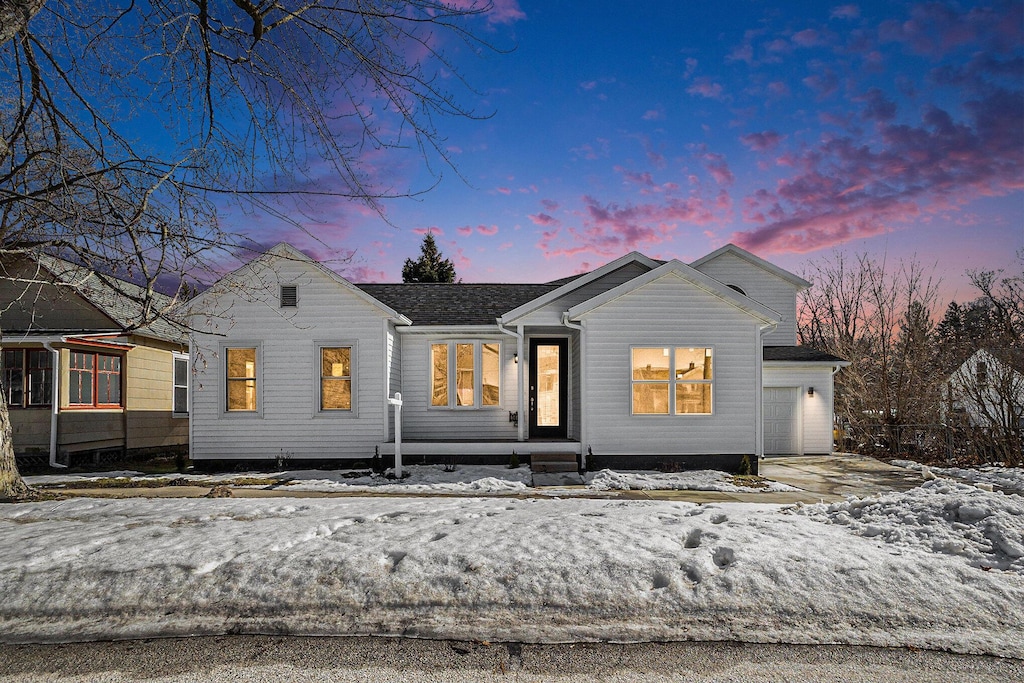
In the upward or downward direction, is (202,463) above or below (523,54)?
below

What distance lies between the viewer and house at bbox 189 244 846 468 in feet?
41.7

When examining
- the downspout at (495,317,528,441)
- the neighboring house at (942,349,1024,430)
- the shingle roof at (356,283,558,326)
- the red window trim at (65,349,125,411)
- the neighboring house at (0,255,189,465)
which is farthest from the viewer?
the shingle roof at (356,283,558,326)

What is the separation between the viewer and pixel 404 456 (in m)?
13.4

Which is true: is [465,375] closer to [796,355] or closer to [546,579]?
→ [796,355]

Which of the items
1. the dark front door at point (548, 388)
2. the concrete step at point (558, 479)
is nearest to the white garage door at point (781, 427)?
the dark front door at point (548, 388)

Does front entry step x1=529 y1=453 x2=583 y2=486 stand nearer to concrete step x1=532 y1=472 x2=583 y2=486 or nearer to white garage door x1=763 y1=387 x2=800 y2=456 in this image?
concrete step x1=532 y1=472 x2=583 y2=486

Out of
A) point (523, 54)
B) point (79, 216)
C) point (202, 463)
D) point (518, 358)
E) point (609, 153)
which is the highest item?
point (609, 153)

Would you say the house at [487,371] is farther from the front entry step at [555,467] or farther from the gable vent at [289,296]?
the front entry step at [555,467]

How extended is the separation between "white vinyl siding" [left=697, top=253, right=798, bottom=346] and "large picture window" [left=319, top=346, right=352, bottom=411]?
10.6m

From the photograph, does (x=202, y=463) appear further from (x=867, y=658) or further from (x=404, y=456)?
(x=867, y=658)

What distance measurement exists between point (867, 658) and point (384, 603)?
340 cm

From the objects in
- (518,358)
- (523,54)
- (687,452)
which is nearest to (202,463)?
(518,358)

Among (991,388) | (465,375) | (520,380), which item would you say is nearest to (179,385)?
(465,375)

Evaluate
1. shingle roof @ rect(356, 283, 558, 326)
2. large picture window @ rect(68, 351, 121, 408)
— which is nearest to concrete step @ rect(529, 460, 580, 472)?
shingle roof @ rect(356, 283, 558, 326)
